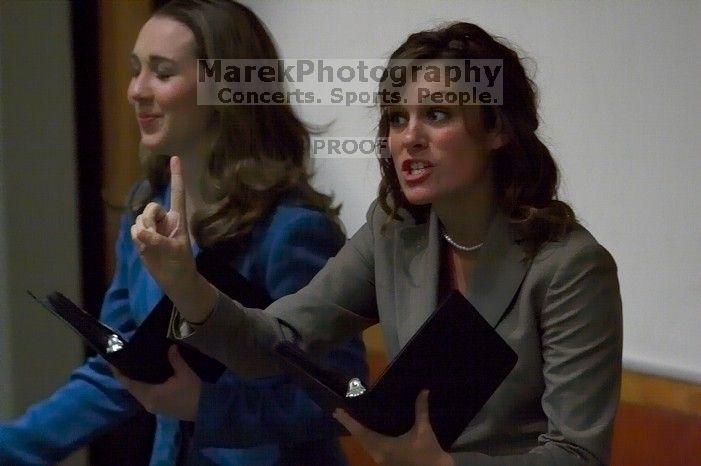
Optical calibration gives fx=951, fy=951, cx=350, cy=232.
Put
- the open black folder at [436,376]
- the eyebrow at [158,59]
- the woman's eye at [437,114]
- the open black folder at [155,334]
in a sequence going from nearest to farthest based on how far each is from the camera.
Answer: the open black folder at [436,376]
the woman's eye at [437,114]
the open black folder at [155,334]
the eyebrow at [158,59]

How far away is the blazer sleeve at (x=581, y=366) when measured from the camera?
790mm

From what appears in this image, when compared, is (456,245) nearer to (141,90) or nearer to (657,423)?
(657,423)

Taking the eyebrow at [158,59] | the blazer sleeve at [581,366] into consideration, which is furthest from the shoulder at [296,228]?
the blazer sleeve at [581,366]

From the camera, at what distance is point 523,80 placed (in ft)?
2.88

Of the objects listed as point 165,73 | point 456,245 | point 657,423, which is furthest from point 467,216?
point 165,73

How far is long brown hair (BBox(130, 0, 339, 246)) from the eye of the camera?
1073 mm

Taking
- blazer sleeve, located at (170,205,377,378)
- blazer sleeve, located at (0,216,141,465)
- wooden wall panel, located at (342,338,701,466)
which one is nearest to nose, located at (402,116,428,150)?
blazer sleeve, located at (170,205,377,378)

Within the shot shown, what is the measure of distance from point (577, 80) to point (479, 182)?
8.2 inches

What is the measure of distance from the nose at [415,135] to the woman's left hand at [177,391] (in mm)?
361

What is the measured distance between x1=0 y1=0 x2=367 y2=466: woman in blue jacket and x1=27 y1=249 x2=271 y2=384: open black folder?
0.04 ft

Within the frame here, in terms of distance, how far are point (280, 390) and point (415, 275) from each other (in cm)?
24

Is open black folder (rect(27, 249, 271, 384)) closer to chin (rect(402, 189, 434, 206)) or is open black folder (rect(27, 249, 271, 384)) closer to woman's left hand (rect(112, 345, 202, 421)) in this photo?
woman's left hand (rect(112, 345, 202, 421))

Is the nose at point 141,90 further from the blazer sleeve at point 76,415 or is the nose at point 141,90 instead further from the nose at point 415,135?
the nose at point 415,135

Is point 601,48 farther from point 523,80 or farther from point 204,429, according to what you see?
point 204,429
